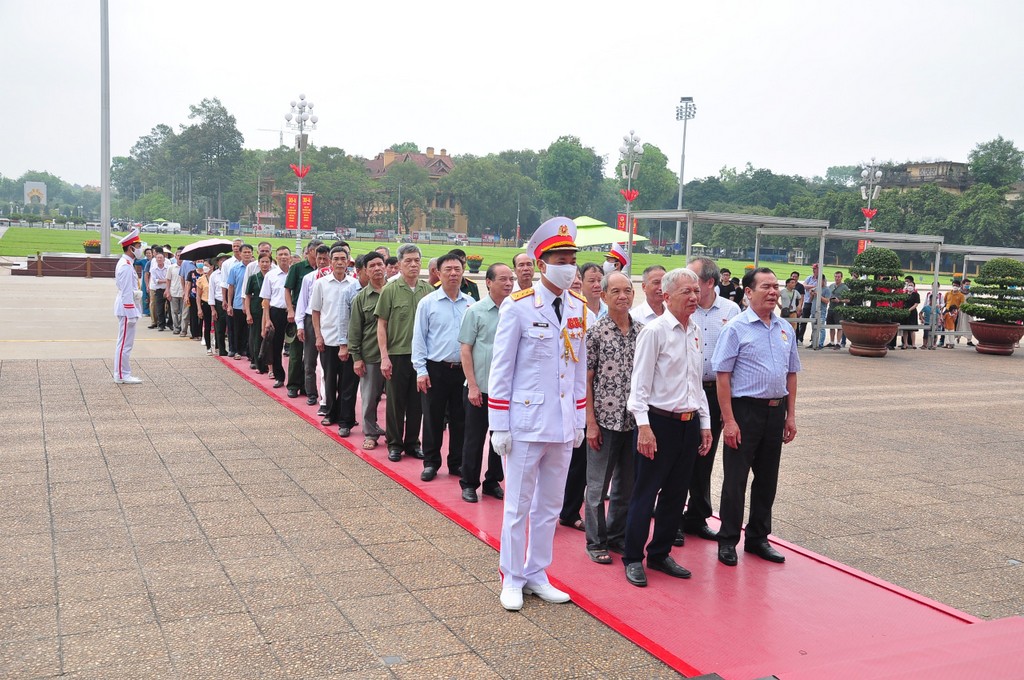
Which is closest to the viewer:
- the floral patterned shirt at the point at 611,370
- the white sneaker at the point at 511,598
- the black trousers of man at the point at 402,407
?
the white sneaker at the point at 511,598

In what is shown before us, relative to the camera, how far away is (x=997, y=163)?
282ft

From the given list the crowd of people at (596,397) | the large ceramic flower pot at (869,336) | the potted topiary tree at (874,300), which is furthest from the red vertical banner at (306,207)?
the crowd of people at (596,397)

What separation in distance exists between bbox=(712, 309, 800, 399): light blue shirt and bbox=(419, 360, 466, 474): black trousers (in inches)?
97.4

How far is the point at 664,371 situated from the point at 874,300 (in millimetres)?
14106

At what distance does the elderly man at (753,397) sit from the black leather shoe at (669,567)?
42 centimetres

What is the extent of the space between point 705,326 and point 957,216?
7101cm

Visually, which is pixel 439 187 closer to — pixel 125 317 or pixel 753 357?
pixel 125 317

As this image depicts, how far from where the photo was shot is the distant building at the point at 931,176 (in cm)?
8356

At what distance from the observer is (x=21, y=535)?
5250mm

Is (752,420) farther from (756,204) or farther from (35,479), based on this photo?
(756,204)

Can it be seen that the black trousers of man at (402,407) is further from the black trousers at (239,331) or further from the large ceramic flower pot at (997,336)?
the large ceramic flower pot at (997,336)

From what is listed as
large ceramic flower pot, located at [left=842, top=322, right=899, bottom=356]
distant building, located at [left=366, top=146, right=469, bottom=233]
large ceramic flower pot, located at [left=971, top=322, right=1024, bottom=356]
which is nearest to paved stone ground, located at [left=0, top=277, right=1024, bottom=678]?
large ceramic flower pot, located at [left=842, top=322, right=899, bottom=356]

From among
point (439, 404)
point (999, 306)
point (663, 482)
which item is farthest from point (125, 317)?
point (999, 306)

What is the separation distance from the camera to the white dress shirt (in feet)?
15.5
